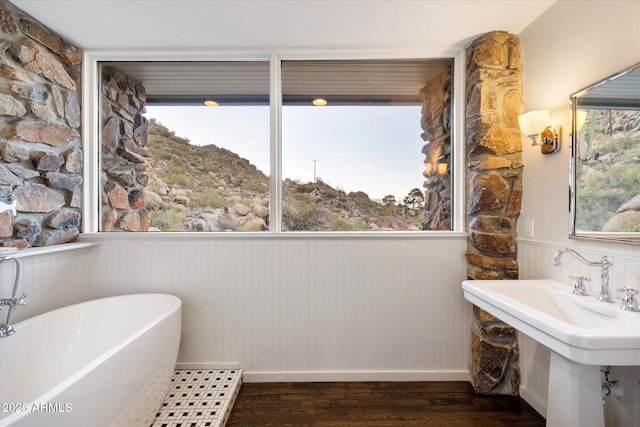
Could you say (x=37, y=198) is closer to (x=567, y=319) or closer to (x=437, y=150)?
(x=437, y=150)

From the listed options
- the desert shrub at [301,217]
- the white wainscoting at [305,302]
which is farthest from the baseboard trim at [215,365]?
the desert shrub at [301,217]

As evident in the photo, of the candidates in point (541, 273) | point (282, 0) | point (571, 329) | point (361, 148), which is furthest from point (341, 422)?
point (282, 0)

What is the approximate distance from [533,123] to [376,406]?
201cm

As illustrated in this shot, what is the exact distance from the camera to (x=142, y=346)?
55.2 inches

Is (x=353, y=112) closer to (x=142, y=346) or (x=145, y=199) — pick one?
(x=145, y=199)

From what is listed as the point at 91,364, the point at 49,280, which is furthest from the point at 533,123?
the point at 49,280

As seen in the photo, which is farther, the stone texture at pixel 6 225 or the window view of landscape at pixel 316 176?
the window view of landscape at pixel 316 176

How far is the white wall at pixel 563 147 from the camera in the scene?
1279 millimetres

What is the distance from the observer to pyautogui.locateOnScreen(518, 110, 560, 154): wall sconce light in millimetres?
1618

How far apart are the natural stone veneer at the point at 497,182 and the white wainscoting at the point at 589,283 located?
0.07 metres

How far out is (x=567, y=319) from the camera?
1.40 m

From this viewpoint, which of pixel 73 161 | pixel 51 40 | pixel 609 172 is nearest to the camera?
pixel 609 172

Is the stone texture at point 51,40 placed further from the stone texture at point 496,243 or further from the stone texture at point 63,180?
the stone texture at point 496,243

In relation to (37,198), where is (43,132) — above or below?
above
